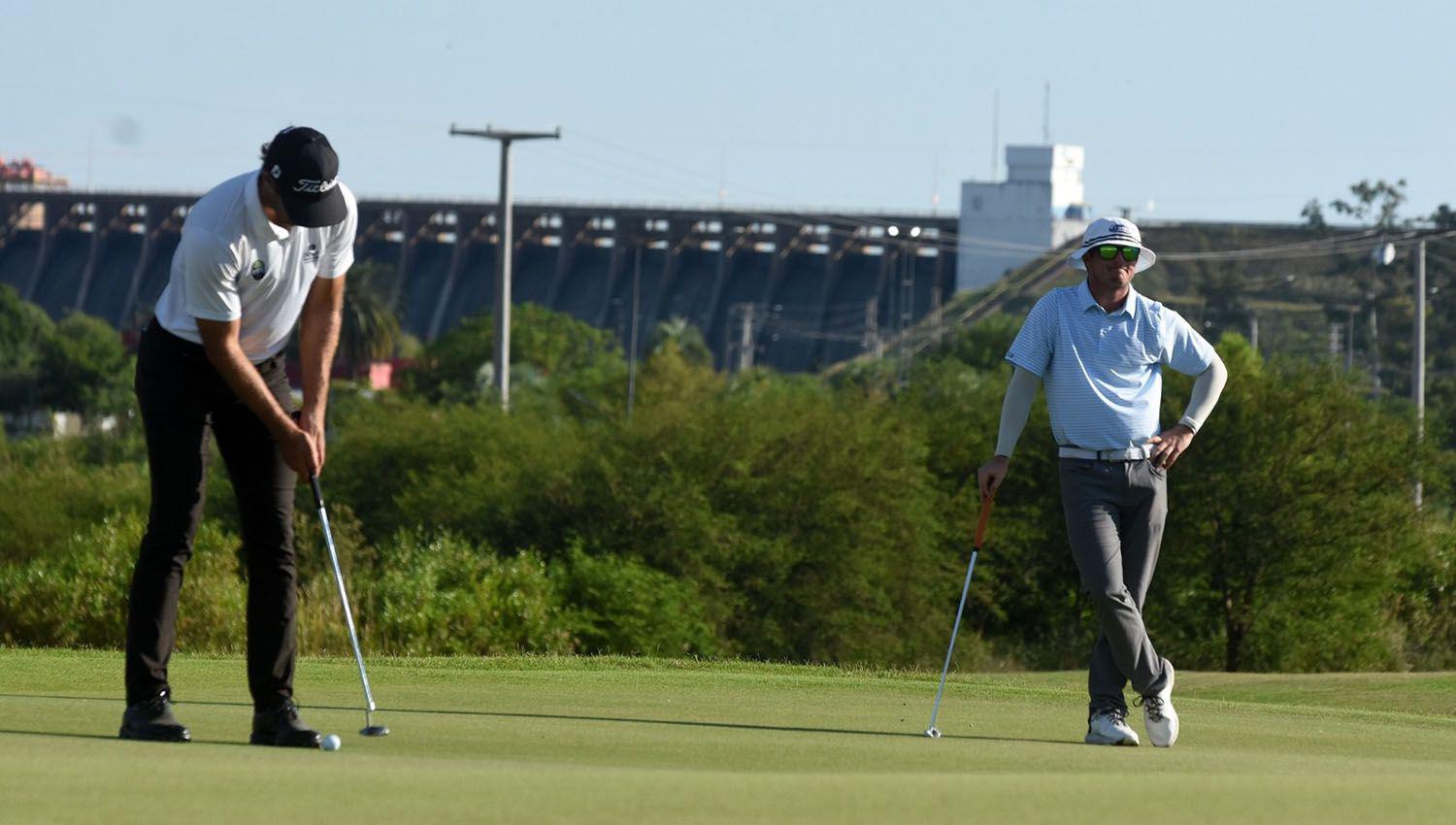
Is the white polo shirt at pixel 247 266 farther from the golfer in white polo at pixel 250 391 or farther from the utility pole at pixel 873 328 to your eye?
the utility pole at pixel 873 328

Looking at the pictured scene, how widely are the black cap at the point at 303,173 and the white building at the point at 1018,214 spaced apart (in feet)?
491

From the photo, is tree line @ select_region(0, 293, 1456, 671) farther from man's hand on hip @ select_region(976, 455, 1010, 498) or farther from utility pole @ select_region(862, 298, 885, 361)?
utility pole @ select_region(862, 298, 885, 361)

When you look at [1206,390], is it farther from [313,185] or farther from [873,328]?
[873,328]

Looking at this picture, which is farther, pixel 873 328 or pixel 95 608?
pixel 873 328

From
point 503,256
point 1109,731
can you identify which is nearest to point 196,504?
point 1109,731

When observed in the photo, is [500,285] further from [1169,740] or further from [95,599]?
[1169,740]

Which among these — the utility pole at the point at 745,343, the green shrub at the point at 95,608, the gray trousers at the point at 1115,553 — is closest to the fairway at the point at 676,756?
the gray trousers at the point at 1115,553

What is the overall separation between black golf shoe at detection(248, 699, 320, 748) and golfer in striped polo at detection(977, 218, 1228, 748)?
9.43ft

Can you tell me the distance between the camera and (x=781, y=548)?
39.5 meters

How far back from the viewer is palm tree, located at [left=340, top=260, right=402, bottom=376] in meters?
103

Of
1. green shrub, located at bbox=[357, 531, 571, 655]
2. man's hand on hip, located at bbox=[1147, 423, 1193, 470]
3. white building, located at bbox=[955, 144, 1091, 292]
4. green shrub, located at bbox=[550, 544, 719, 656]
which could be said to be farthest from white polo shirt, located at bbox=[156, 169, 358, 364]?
white building, located at bbox=[955, 144, 1091, 292]

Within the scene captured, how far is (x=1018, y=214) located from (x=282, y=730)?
157418mm

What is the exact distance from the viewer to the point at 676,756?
6.51 metres

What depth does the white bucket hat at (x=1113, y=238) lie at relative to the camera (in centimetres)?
820
